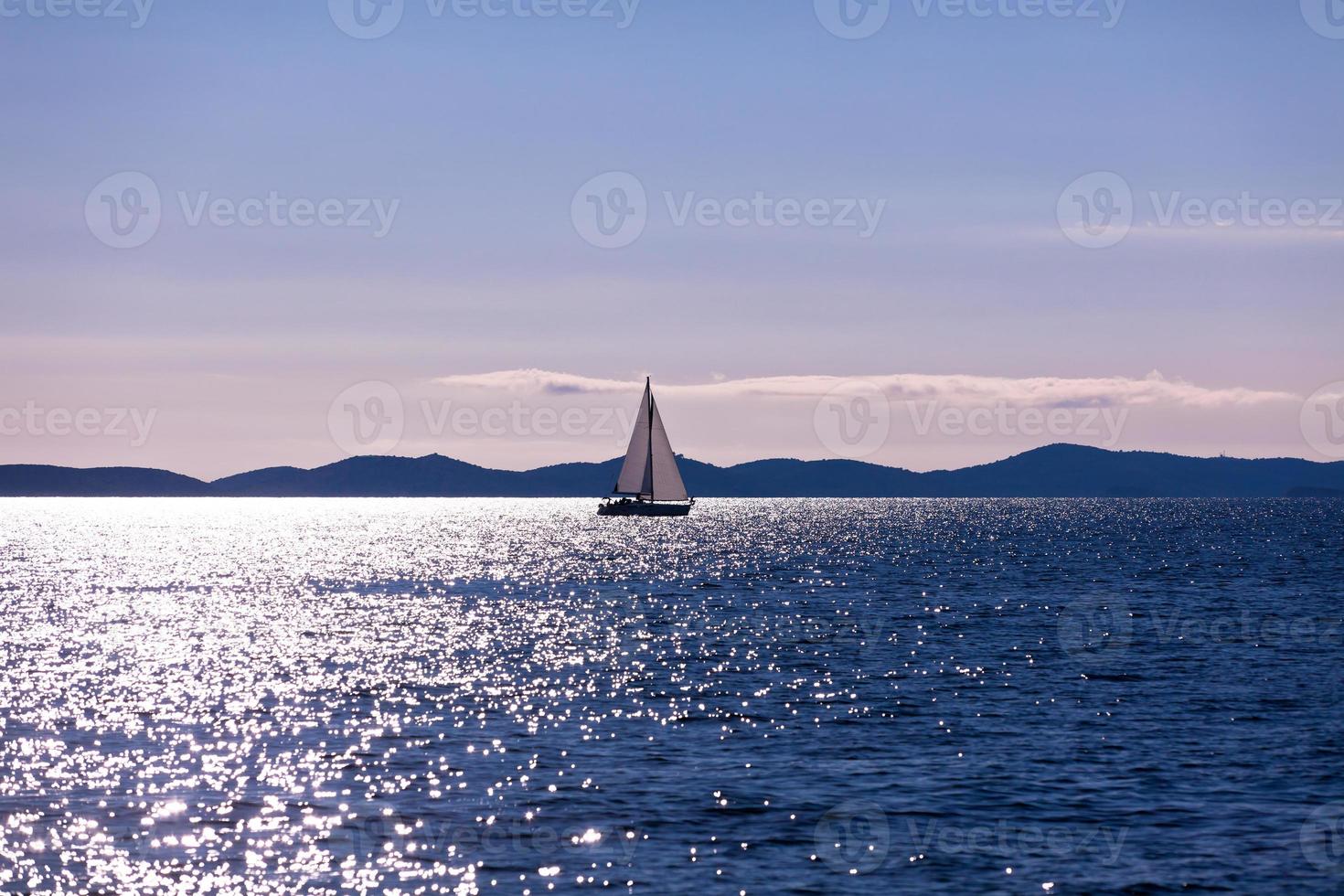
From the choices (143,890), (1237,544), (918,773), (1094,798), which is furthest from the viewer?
(1237,544)

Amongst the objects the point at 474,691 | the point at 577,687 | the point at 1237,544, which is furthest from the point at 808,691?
the point at 1237,544

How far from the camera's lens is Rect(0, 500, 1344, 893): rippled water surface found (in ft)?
87.8

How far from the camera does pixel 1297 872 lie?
26.3 m

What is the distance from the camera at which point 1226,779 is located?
1336 inches

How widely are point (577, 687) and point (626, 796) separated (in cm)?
1796

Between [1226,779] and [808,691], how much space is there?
58.6 ft

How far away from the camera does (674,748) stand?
125 feet

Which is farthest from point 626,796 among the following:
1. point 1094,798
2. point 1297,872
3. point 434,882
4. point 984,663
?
point 984,663

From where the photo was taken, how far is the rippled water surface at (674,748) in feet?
87.8

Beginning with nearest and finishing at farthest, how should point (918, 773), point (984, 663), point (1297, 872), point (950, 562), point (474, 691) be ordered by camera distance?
→ point (1297, 872)
point (918, 773)
point (474, 691)
point (984, 663)
point (950, 562)

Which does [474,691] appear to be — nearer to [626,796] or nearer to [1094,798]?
[626,796]

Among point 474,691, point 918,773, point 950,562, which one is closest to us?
point 918,773

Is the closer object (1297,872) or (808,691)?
(1297,872)

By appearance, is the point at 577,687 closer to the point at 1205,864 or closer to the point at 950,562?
the point at 1205,864
